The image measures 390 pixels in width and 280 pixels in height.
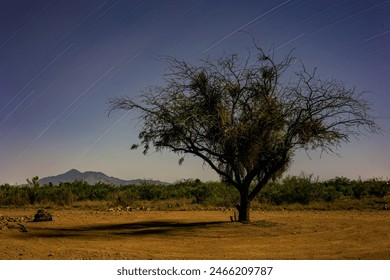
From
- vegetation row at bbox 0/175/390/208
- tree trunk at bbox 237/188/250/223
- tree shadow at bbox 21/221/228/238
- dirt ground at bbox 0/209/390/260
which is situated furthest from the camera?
vegetation row at bbox 0/175/390/208

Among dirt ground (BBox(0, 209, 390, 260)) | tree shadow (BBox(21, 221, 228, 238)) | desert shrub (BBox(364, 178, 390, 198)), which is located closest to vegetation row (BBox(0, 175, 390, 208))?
desert shrub (BBox(364, 178, 390, 198))

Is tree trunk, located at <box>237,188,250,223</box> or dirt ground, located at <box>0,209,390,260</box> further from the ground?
tree trunk, located at <box>237,188,250,223</box>

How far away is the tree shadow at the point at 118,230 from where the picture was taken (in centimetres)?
1625

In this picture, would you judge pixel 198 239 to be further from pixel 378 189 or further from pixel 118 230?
pixel 378 189

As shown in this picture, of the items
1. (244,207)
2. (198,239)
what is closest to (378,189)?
(244,207)

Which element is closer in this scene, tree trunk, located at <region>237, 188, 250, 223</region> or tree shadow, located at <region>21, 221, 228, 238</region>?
tree shadow, located at <region>21, 221, 228, 238</region>

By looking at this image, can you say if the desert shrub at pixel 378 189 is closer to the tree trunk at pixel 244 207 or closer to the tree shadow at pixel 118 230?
the tree trunk at pixel 244 207

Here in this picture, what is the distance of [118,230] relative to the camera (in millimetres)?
17500

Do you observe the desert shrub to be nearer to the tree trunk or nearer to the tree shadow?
the tree trunk

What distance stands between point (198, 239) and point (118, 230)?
4.26 meters

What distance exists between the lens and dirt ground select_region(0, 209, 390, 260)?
11789 millimetres
